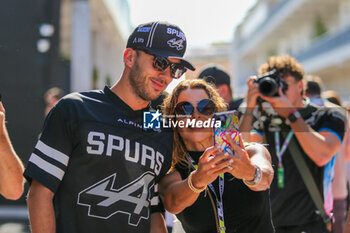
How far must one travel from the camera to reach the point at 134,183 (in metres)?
2.03

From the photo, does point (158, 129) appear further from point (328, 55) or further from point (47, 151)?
point (328, 55)

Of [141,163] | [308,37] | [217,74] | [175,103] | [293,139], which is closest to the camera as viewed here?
[141,163]

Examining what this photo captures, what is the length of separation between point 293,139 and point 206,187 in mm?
1377

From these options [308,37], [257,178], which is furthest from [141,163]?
[308,37]

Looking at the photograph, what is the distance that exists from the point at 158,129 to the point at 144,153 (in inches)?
7.2

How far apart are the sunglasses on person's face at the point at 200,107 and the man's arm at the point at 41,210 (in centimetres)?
79

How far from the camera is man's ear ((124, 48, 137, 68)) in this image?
216 centimetres

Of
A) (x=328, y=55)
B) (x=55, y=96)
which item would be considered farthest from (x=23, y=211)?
(x=328, y=55)

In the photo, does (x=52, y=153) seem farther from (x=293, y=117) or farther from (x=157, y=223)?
(x=293, y=117)

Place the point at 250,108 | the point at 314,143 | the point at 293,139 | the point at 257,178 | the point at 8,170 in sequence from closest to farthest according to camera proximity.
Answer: the point at 257,178
the point at 8,170
the point at 314,143
the point at 250,108
the point at 293,139

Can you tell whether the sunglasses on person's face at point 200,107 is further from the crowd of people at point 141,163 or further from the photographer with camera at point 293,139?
the photographer with camera at point 293,139

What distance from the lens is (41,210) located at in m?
1.84

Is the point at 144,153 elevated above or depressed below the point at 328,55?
below

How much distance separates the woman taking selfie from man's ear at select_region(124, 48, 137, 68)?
0.34m
